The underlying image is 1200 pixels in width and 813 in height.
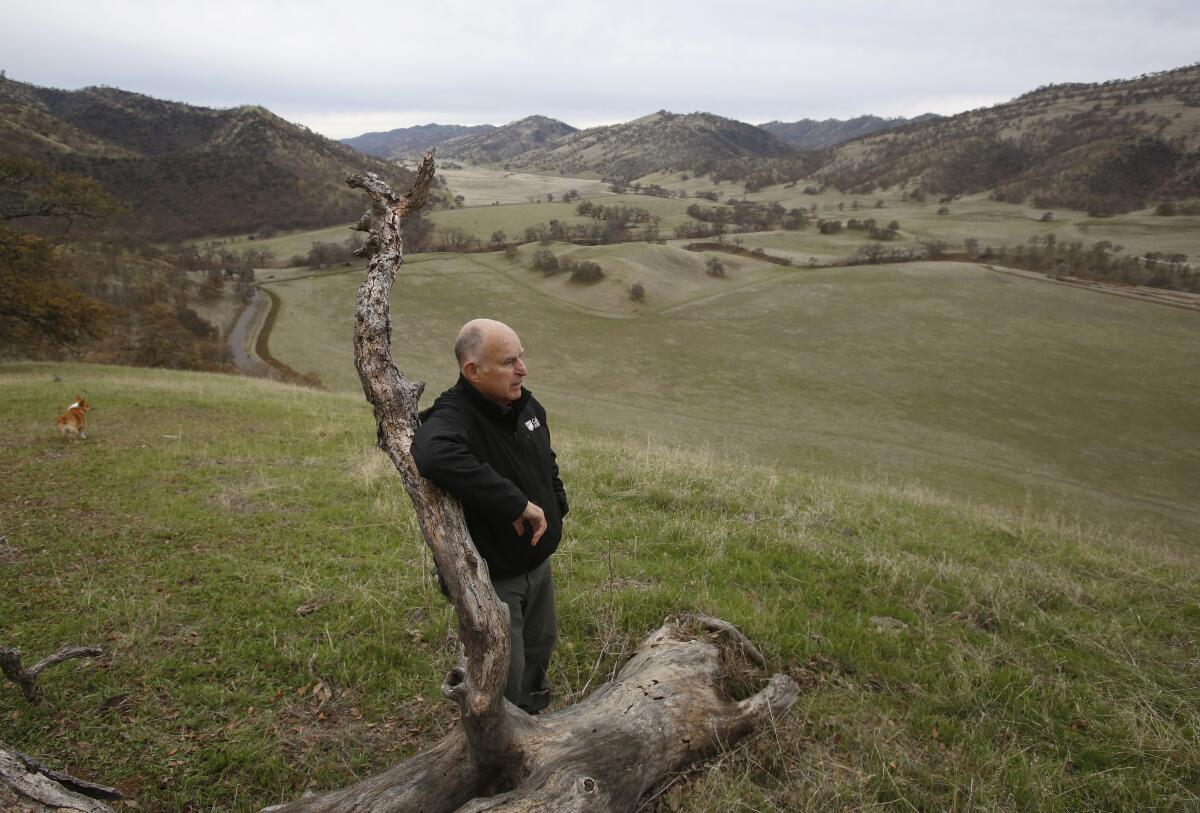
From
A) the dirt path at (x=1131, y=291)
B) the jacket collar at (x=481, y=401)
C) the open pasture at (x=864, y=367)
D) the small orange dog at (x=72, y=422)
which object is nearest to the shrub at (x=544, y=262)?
the open pasture at (x=864, y=367)

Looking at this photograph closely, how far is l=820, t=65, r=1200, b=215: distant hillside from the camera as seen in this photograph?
4843 inches

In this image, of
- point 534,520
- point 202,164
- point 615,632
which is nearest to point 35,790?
point 534,520

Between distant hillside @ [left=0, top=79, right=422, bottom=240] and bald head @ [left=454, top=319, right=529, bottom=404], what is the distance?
9850 cm

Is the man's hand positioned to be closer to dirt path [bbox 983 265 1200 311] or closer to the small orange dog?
the small orange dog

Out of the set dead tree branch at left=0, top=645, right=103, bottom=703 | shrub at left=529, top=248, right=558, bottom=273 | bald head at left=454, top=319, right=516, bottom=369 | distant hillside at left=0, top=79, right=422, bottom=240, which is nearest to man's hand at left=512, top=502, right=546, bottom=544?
bald head at left=454, top=319, right=516, bottom=369

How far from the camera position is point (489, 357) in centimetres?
343

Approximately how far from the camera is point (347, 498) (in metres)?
8.70

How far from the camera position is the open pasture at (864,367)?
31.3 meters

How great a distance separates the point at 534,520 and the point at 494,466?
46 cm

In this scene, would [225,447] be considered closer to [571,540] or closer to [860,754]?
[571,540]

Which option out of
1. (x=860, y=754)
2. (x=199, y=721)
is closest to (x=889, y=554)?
(x=860, y=754)

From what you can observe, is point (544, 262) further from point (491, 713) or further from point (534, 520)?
point (491, 713)

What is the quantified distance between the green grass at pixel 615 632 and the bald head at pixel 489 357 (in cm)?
269

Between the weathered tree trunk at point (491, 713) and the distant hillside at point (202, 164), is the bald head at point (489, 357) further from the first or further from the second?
the distant hillside at point (202, 164)
